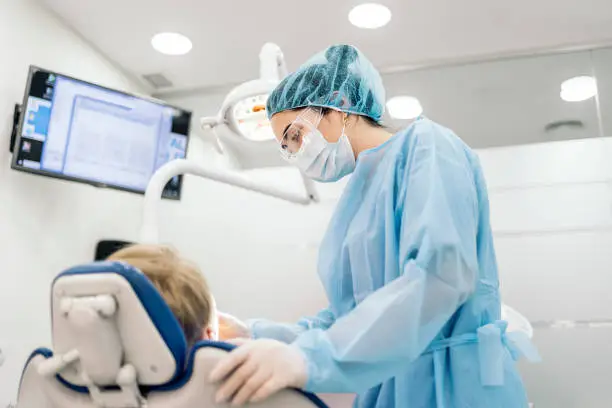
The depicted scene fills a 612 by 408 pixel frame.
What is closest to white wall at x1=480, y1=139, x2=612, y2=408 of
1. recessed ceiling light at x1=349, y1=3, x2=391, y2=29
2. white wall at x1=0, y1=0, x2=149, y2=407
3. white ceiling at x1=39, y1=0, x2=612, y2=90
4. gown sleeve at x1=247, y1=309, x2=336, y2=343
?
white ceiling at x1=39, y1=0, x2=612, y2=90

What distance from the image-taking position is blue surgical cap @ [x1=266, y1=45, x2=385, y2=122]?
1304 millimetres

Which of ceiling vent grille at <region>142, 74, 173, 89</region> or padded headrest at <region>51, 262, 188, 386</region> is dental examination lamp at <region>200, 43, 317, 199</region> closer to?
ceiling vent grille at <region>142, 74, 173, 89</region>

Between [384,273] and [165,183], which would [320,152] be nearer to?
[384,273]

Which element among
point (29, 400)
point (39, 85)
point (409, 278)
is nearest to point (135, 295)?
point (29, 400)

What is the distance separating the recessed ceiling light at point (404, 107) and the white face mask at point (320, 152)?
5.46 feet

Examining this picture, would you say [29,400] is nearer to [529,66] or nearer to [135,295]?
[135,295]

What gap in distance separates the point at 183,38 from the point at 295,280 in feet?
4.23

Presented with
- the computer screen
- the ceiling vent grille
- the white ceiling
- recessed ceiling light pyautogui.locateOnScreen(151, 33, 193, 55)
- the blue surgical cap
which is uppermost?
the white ceiling

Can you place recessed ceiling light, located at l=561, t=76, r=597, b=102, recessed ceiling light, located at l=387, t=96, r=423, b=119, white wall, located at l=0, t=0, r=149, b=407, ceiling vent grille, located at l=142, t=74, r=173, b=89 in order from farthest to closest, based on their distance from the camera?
1. ceiling vent grille, located at l=142, t=74, r=173, b=89
2. recessed ceiling light, located at l=387, t=96, r=423, b=119
3. recessed ceiling light, located at l=561, t=76, r=597, b=102
4. white wall, located at l=0, t=0, r=149, b=407

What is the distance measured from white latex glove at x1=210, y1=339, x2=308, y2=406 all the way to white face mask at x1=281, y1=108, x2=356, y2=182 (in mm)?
647

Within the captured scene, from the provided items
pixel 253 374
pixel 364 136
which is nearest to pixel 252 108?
pixel 364 136

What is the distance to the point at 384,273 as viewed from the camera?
3.46 feet

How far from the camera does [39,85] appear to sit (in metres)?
2.16

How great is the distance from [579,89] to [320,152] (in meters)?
1.96
